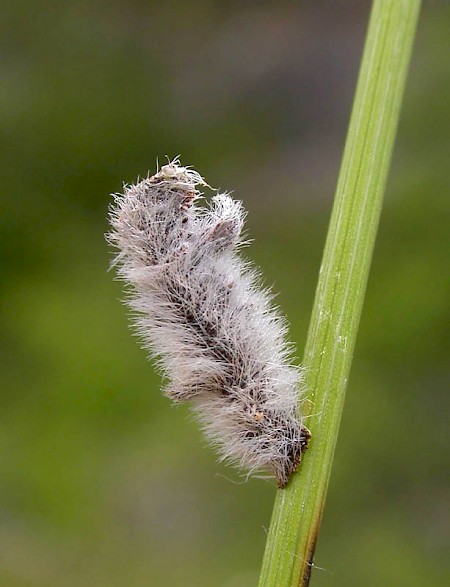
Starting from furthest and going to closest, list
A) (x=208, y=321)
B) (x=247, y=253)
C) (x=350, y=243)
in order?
1. (x=247, y=253)
2. (x=208, y=321)
3. (x=350, y=243)

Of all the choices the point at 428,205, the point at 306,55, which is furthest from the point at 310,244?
the point at 306,55

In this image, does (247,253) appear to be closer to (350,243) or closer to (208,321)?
(208,321)

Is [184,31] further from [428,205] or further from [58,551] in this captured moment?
[58,551]

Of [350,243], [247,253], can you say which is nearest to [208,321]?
[350,243]

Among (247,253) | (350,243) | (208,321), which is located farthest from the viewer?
(247,253)

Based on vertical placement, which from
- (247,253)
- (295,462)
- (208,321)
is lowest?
(295,462)

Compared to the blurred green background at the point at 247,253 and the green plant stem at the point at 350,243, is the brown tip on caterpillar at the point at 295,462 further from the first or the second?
the blurred green background at the point at 247,253
